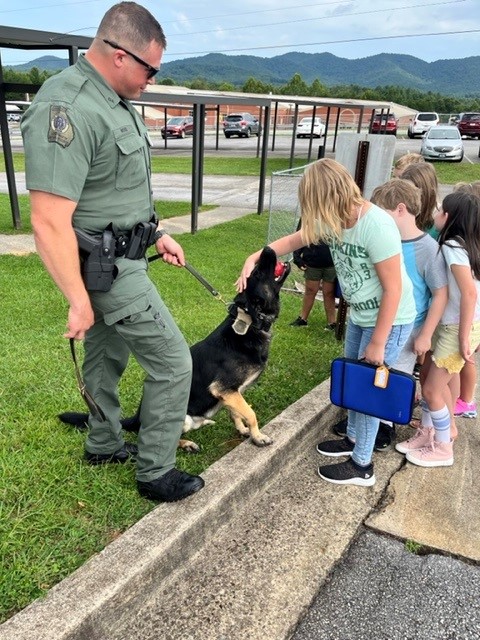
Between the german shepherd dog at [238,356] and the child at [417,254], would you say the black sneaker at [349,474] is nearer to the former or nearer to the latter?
the german shepherd dog at [238,356]

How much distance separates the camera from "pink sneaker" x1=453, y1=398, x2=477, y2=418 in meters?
3.67

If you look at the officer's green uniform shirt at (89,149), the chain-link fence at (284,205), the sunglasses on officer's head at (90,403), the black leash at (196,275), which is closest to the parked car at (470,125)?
the chain-link fence at (284,205)

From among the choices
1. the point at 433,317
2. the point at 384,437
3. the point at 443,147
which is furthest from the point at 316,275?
the point at 443,147

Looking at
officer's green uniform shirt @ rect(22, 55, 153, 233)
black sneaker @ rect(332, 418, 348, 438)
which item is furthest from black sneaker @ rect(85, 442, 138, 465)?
black sneaker @ rect(332, 418, 348, 438)

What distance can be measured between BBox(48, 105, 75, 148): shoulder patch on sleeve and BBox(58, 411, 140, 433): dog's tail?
66.5 inches

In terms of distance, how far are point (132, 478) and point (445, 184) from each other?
17552 mm

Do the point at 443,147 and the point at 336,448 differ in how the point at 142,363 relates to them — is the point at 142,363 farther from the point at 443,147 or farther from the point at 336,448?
the point at 443,147

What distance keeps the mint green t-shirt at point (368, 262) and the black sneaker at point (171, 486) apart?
1220mm

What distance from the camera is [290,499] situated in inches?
108

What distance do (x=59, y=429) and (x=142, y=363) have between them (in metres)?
1.05

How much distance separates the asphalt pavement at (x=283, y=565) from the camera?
194 centimetres

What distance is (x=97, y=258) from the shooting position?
2.04 meters

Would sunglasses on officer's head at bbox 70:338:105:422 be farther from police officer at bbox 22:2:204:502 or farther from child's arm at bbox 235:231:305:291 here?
child's arm at bbox 235:231:305:291

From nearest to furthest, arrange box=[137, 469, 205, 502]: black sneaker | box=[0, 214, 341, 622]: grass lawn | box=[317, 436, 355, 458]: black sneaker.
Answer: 1. box=[0, 214, 341, 622]: grass lawn
2. box=[137, 469, 205, 502]: black sneaker
3. box=[317, 436, 355, 458]: black sneaker
